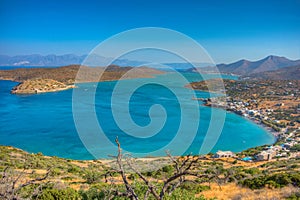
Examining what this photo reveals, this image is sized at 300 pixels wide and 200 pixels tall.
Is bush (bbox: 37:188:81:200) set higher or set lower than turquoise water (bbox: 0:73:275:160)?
higher

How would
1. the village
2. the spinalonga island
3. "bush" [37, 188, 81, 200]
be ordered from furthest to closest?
the spinalonga island, the village, "bush" [37, 188, 81, 200]

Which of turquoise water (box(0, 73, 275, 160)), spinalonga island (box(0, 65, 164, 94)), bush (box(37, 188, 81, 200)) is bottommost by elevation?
turquoise water (box(0, 73, 275, 160))

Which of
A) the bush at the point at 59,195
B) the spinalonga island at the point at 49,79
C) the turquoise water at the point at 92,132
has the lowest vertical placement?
the turquoise water at the point at 92,132

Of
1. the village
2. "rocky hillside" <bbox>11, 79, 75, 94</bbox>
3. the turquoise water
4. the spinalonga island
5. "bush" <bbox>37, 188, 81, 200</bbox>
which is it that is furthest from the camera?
"rocky hillside" <bbox>11, 79, 75, 94</bbox>

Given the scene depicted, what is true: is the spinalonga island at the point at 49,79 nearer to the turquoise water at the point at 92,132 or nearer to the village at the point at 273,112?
the turquoise water at the point at 92,132

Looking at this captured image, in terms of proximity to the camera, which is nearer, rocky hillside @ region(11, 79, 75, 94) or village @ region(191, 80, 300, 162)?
village @ region(191, 80, 300, 162)

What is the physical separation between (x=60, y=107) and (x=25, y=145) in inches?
845

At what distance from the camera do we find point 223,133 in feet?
120

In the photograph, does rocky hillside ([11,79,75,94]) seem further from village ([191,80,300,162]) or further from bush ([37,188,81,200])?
bush ([37,188,81,200])

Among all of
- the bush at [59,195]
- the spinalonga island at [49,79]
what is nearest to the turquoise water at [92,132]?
the spinalonga island at [49,79]

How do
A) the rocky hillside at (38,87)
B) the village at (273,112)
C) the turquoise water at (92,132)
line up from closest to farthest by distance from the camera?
1. the village at (273,112)
2. the turquoise water at (92,132)
3. the rocky hillside at (38,87)

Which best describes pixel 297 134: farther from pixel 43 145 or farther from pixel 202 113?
pixel 43 145

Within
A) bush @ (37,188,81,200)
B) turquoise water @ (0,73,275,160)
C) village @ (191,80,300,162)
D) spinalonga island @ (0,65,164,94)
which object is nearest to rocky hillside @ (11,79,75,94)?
spinalonga island @ (0,65,164,94)

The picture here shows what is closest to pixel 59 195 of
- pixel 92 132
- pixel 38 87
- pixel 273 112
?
pixel 92 132
